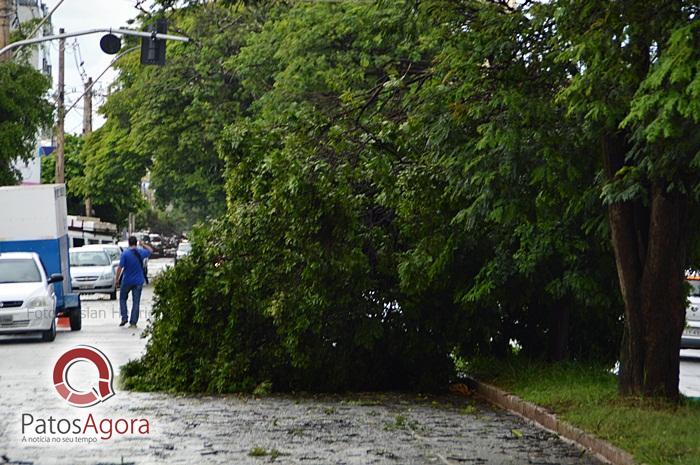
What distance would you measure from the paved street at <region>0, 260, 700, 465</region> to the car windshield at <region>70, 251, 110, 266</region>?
29.4m

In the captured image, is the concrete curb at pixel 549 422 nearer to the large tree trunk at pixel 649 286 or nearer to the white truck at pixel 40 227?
the large tree trunk at pixel 649 286

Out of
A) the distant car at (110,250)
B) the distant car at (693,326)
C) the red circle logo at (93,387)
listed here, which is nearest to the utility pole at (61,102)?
the distant car at (110,250)

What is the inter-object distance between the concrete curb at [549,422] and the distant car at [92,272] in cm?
3021

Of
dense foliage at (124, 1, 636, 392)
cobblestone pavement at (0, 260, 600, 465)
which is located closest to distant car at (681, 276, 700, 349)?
dense foliage at (124, 1, 636, 392)

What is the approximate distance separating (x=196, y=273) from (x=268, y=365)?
5.35 feet

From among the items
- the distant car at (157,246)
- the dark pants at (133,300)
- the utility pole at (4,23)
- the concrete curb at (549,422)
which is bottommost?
the concrete curb at (549,422)

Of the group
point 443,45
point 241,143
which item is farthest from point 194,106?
point 443,45

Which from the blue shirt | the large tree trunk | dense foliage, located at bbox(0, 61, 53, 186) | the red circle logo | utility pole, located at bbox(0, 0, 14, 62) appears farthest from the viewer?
dense foliage, located at bbox(0, 61, 53, 186)

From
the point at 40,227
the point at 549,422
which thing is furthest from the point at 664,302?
the point at 40,227

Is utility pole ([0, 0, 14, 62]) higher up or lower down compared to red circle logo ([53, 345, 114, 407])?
higher up

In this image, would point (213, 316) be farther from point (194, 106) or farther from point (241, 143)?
point (194, 106)

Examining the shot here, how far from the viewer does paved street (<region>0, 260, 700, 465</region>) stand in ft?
36.5

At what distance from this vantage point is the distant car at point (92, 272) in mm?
46125

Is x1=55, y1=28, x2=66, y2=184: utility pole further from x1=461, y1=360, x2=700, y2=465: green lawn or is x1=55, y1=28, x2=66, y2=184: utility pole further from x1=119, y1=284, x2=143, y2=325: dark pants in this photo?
x1=461, y1=360, x2=700, y2=465: green lawn
